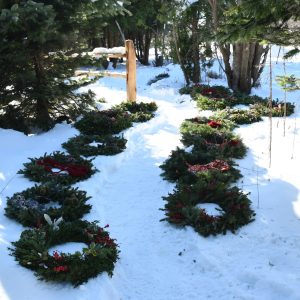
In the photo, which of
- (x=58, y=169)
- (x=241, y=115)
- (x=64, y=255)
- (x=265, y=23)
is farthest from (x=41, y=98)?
(x=265, y=23)

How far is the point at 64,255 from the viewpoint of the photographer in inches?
186

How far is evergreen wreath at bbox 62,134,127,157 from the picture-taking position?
8.95 meters

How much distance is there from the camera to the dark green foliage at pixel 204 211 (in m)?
5.95

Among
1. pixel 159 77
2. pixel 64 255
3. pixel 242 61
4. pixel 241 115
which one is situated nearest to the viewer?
pixel 64 255

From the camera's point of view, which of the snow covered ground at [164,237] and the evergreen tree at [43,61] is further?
the evergreen tree at [43,61]

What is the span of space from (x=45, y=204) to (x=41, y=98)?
15.0 ft

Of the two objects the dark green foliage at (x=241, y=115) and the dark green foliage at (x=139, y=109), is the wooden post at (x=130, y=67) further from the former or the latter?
the dark green foliage at (x=241, y=115)

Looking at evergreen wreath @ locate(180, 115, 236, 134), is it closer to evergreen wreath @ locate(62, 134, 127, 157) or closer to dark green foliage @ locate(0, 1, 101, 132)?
evergreen wreath @ locate(62, 134, 127, 157)

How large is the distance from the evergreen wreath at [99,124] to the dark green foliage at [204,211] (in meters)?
4.16

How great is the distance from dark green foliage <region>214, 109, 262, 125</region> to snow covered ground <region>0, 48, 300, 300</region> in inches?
55.6

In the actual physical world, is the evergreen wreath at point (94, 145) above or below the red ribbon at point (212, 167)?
below

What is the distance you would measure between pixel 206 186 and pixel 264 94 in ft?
34.7

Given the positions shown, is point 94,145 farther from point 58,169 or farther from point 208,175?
point 208,175

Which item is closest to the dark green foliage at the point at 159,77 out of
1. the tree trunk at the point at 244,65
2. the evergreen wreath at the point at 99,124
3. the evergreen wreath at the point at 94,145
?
the tree trunk at the point at 244,65
